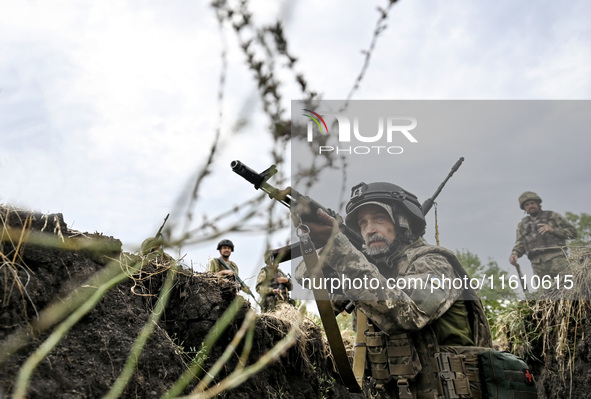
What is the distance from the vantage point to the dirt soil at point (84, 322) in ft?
6.03

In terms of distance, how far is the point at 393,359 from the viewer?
4.18 meters

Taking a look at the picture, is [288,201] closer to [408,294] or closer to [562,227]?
[408,294]

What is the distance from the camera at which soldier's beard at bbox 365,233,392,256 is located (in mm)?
4648

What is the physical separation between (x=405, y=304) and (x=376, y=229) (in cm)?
106

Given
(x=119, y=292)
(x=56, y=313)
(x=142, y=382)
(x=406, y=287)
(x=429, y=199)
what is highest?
(x=429, y=199)

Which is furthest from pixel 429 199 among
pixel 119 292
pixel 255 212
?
pixel 255 212

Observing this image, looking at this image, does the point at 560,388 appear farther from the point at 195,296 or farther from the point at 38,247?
the point at 38,247

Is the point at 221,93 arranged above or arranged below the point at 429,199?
below

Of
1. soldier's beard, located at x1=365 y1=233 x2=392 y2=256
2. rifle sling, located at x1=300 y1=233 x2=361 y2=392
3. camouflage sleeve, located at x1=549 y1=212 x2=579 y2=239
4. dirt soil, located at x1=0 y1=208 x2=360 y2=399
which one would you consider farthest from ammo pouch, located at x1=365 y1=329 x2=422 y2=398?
camouflage sleeve, located at x1=549 y1=212 x2=579 y2=239

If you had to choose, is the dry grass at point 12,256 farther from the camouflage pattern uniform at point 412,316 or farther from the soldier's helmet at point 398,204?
the soldier's helmet at point 398,204

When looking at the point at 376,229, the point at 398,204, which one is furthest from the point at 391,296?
the point at 398,204

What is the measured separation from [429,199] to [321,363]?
2909 mm

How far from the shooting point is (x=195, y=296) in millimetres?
3330

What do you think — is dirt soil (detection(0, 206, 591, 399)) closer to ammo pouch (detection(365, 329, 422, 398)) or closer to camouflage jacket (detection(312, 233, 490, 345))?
camouflage jacket (detection(312, 233, 490, 345))
